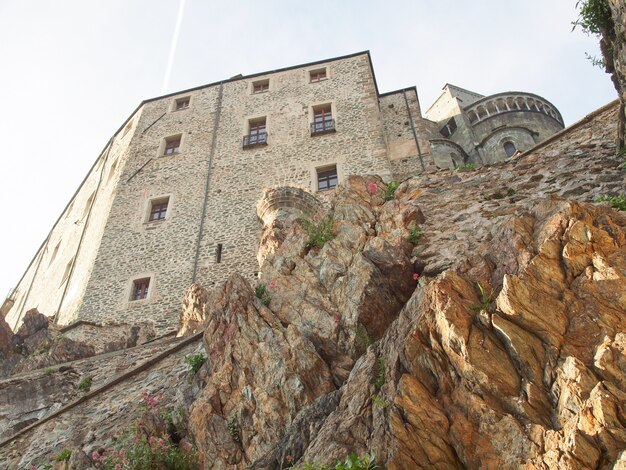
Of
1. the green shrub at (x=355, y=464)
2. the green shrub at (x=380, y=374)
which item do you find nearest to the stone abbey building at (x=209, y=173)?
the green shrub at (x=380, y=374)

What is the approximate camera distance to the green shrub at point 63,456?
848cm

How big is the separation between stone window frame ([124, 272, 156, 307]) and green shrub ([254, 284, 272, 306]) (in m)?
7.27

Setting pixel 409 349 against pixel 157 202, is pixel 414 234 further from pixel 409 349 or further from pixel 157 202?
pixel 157 202

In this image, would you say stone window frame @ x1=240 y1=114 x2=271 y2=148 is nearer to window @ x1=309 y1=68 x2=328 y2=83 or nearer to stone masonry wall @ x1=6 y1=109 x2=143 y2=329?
window @ x1=309 y1=68 x2=328 y2=83

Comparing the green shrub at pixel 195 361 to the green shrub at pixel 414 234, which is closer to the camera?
the green shrub at pixel 195 361

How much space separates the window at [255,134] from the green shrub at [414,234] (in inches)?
468

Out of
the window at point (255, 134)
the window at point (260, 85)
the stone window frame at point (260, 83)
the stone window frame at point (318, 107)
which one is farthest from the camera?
the window at point (260, 85)

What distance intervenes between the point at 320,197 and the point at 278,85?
7.30 metres

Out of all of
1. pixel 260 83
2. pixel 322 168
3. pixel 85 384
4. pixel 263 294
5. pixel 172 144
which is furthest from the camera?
pixel 260 83

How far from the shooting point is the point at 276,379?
26.4 feet

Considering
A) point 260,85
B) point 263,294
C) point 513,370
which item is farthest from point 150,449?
point 260,85

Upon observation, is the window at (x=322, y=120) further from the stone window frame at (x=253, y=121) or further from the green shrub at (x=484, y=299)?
the green shrub at (x=484, y=299)

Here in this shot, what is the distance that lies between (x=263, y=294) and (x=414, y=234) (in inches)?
111

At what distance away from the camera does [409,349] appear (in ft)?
20.1
